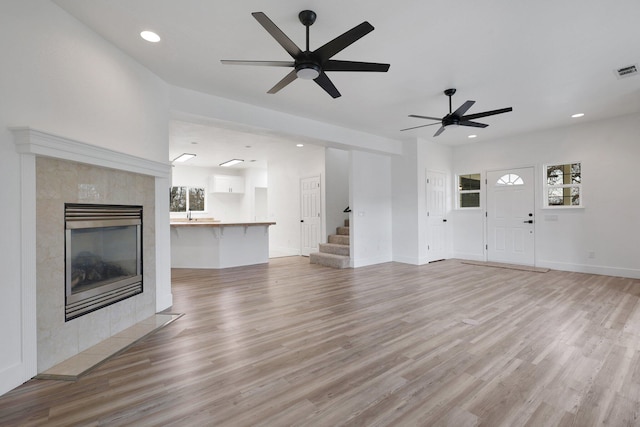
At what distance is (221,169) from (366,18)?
9.23 meters

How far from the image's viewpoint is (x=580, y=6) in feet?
7.97

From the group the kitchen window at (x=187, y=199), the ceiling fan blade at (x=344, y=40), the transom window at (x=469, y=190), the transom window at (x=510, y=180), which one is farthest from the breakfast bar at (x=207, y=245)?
the transom window at (x=510, y=180)

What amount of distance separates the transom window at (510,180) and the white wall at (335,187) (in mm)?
3699

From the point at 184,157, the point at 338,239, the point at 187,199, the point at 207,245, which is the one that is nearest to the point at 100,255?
the point at 207,245

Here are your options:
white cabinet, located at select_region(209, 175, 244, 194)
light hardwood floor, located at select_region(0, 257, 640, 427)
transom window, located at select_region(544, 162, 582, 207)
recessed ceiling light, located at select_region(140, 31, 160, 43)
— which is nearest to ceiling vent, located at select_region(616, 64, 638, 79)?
transom window, located at select_region(544, 162, 582, 207)

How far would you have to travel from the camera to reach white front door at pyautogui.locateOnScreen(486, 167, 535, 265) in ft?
21.0

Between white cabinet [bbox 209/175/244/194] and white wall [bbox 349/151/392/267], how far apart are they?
5.74 metres

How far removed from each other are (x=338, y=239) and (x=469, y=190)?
3.50m

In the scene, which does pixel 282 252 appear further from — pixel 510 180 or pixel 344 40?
pixel 344 40

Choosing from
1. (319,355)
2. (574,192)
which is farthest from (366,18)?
(574,192)

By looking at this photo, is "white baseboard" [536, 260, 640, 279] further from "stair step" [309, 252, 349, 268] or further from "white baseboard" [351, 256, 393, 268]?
"stair step" [309, 252, 349, 268]

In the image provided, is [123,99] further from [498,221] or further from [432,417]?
[498,221]

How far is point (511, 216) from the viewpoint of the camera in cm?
662

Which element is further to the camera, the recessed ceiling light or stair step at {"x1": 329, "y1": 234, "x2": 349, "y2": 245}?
stair step at {"x1": 329, "y1": 234, "x2": 349, "y2": 245}
